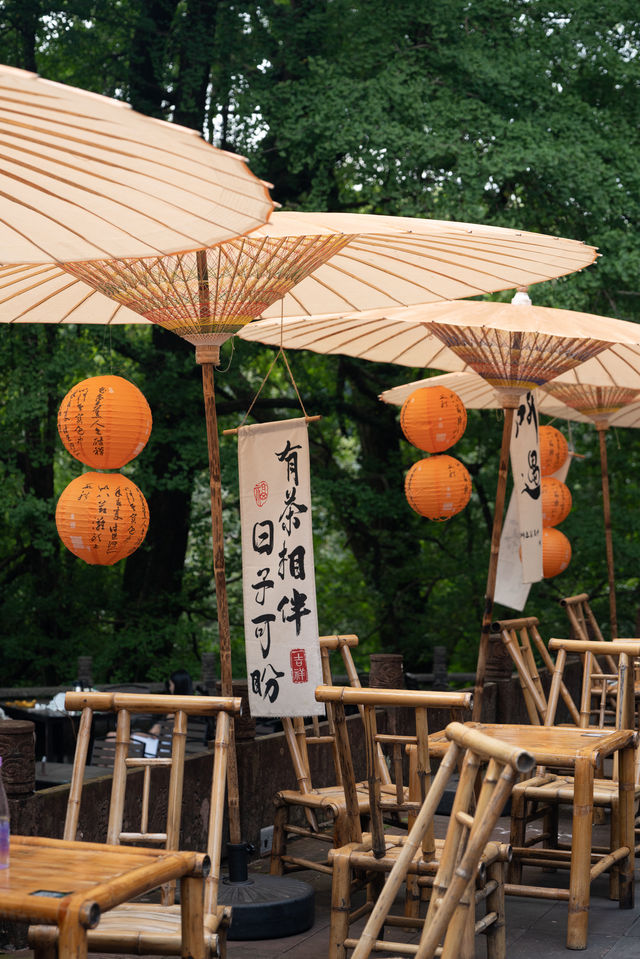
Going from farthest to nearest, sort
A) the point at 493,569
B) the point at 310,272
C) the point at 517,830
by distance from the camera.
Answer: the point at 493,569 < the point at 517,830 < the point at 310,272

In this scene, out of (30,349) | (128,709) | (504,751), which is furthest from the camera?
(30,349)

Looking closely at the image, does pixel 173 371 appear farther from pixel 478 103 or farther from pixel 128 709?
pixel 128 709

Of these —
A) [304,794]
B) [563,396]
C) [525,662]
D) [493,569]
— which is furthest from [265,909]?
[563,396]

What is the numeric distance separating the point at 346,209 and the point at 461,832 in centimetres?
1228

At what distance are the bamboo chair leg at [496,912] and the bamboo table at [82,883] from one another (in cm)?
154

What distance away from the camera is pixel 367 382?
14945 mm

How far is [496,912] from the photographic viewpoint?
4000 millimetres

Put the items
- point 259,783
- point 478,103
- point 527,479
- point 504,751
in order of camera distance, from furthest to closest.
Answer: point 478,103
point 527,479
point 259,783
point 504,751

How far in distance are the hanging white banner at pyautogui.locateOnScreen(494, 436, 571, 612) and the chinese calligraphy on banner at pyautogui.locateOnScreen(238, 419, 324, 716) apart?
2114 mm

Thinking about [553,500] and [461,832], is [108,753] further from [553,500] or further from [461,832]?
[461,832]

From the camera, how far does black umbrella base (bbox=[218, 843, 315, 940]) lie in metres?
4.61

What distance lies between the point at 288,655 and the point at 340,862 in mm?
1060

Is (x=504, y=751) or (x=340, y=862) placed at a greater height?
(x=504, y=751)

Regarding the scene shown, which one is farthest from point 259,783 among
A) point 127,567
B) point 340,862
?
point 127,567
